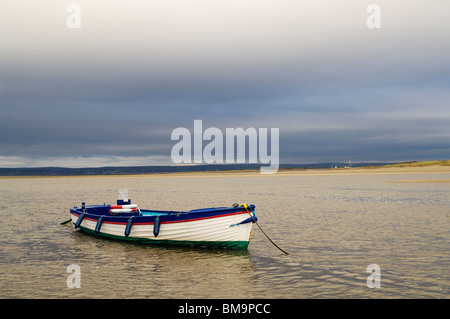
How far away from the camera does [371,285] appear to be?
504 inches

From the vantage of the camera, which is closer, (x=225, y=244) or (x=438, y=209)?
(x=225, y=244)

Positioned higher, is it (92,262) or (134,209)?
(134,209)

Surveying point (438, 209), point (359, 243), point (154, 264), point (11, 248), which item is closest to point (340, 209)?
point (438, 209)

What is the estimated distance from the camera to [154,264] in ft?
53.9

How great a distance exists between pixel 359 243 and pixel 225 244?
6.51 metres

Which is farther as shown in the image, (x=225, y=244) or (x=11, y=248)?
(x=11, y=248)
